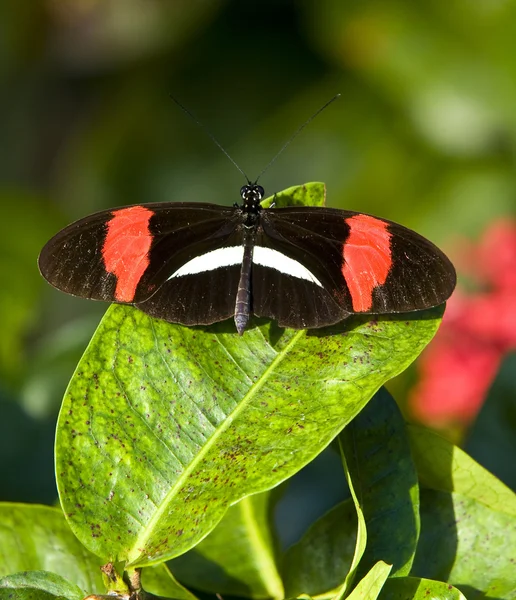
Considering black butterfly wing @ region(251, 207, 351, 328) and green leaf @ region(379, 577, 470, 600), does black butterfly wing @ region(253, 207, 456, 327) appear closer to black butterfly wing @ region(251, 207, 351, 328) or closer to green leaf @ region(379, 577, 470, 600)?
black butterfly wing @ region(251, 207, 351, 328)

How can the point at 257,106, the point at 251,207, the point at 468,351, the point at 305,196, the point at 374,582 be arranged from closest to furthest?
the point at 374,582 → the point at 305,196 → the point at 251,207 → the point at 468,351 → the point at 257,106

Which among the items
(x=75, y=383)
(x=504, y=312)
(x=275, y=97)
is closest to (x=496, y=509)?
(x=75, y=383)

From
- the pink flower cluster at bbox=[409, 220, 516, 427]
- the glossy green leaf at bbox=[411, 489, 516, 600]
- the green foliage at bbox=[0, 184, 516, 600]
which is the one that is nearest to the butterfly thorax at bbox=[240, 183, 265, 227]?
the green foliage at bbox=[0, 184, 516, 600]

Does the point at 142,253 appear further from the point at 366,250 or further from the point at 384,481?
the point at 384,481

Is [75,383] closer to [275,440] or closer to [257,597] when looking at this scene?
[275,440]

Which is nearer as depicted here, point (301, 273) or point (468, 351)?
point (301, 273)

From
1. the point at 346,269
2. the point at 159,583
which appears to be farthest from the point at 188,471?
the point at 346,269
